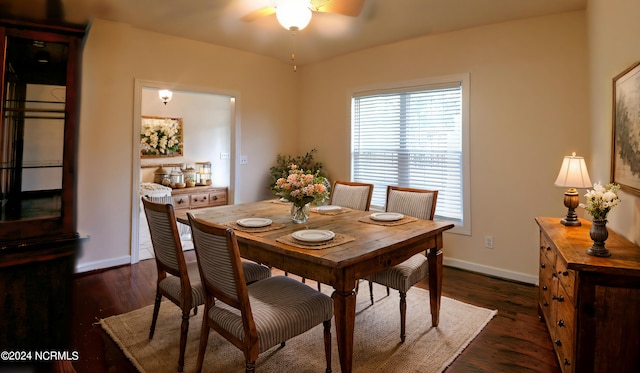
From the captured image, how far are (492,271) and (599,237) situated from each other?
2089mm

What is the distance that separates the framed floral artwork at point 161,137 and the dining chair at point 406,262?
4.37 metres

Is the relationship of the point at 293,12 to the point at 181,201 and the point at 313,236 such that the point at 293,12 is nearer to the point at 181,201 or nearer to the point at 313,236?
the point at 313,236

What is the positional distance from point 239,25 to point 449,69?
7.67 feet

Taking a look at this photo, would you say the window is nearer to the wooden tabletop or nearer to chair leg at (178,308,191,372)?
the wooden tabletop

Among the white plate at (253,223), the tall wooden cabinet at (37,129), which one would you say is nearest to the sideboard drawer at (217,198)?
the tall wooden cabinet at (37,129)

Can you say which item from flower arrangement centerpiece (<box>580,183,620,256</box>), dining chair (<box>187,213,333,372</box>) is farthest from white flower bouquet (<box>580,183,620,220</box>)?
dining chair (<box>187,213,333,372</box>)

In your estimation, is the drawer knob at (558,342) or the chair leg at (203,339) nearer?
the chair leg at (203,339)

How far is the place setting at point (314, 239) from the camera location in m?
1.91

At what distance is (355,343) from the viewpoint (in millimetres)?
2348

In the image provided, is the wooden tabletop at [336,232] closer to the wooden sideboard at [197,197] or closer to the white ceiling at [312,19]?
the white ceiling at [312,19]

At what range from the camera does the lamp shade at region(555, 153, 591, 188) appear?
7.79 feet

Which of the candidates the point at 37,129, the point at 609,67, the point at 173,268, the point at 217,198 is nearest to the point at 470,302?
the point at 609,67

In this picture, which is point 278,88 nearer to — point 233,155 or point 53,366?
point 233,155

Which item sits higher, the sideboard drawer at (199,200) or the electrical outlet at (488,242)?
the sideboard drawer at (199,200)
